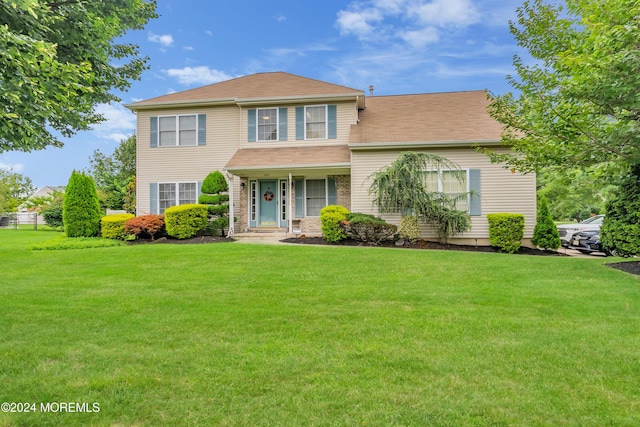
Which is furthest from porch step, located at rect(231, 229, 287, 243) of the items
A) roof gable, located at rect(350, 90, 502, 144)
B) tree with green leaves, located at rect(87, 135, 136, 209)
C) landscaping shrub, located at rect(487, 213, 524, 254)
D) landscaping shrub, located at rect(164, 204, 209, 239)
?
tree with green leaves, located at rect(87, 135, 136, 209)

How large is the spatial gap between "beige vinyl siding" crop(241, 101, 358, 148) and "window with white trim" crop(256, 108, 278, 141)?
0.17 metres

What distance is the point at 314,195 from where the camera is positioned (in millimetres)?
15125

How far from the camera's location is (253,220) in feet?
50.7

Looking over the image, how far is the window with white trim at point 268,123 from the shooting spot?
50.3 feet

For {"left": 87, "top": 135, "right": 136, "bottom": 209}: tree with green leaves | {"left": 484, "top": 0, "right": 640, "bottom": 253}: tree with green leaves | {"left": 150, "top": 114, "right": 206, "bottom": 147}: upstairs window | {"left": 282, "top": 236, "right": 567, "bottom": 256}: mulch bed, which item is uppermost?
{"left": 87, "top": 135, "right": 136, "bottom": 209}: tree with green leaves

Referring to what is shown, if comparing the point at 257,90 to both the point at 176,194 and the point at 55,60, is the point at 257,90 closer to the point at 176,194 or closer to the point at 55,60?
the point at 176,194

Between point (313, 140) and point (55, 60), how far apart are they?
10358mm

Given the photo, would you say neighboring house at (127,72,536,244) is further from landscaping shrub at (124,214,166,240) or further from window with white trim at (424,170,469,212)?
landscaping shrub at (124,214,166,240)

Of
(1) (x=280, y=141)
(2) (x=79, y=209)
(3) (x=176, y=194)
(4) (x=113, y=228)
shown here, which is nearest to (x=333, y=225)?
(1) (x=280, y=141)

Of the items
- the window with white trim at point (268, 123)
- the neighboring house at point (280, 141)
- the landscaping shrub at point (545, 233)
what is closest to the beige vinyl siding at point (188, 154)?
the neighboring house at point (280, 141)

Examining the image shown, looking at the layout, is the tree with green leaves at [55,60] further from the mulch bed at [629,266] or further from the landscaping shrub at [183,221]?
the mulch bed at [629,266]

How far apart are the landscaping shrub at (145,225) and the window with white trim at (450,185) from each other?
9.70 metres

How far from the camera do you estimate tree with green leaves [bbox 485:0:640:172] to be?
5.73m

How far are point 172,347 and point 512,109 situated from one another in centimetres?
836
